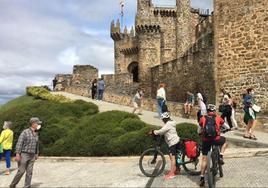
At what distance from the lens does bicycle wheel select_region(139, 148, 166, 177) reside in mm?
11516

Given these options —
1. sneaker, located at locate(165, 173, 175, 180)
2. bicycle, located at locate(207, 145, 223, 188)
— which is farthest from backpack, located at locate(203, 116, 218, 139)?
sneaker, located at locate(165, 173, 175, 180)

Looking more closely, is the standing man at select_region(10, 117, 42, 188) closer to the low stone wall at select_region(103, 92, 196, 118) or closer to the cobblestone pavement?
the cobblestone pavement

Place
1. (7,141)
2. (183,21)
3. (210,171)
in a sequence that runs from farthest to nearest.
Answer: (183,21) < (7,141) < (210,171)

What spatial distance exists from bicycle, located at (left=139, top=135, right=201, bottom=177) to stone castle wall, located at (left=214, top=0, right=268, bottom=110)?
12.4m

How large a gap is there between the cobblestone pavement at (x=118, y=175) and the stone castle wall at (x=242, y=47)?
35.1 feet

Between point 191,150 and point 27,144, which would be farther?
point 191,150

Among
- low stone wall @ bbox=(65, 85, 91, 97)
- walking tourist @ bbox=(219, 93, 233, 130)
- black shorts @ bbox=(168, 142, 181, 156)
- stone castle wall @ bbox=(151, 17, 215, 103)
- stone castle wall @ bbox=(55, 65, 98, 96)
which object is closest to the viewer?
black shorts @ bbox=(168, 142, 181, 156)

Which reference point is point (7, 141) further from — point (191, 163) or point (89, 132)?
point (191, 163)

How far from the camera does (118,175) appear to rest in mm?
11852

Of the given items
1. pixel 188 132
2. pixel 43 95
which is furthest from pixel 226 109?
pixel 43 95

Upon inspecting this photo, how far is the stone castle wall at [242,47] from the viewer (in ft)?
76.0

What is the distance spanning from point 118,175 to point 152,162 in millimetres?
910

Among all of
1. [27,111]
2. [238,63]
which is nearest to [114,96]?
[238,63]

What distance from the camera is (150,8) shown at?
5000cm
